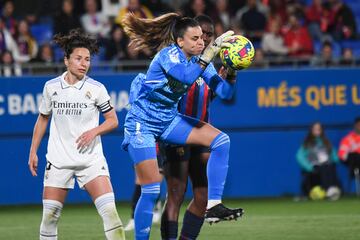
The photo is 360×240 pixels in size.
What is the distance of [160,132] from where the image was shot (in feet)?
27.5

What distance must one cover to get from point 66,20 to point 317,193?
17.8 ft

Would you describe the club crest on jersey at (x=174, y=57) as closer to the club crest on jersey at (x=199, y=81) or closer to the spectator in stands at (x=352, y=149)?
the club crest on jersey at (x=199, y=81)

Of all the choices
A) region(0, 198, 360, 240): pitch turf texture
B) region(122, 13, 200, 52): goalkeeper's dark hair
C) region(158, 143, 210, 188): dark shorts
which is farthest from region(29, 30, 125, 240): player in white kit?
region(0, 198, 360, 240): pitch turf texture

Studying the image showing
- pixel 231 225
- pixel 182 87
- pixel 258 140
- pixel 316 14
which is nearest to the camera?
pixel 182 87

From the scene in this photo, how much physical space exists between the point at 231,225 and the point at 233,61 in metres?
4.71

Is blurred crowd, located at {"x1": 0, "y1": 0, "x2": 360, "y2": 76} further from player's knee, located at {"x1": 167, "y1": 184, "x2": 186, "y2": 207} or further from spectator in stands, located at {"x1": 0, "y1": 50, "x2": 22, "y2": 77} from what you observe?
player's knee, located at {"x1": 167, "y1": 184, "x2": 186, "y2": 207}

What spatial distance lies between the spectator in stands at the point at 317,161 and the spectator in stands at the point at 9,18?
18.4 ft

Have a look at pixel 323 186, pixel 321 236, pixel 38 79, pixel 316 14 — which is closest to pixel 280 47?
pixel 316 14

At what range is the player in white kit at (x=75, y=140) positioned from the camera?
8.19 meters

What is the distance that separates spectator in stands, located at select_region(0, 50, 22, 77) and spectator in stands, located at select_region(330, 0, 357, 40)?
6334mm

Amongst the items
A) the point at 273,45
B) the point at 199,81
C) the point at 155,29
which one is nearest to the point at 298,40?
the point at 273,45

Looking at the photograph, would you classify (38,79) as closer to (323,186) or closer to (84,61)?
(323,186)

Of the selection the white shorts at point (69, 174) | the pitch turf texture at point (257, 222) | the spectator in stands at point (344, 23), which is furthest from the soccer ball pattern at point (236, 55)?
the spectator in stands at point (344, 23)

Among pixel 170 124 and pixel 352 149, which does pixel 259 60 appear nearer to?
pixel 352 149
